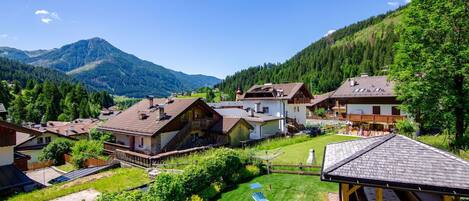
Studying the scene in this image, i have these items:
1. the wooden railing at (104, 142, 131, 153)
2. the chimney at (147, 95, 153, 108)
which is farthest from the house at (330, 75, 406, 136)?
the wooden railing at (104, 142, 131, 153)

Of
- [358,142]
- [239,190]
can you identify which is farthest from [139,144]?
[358,142]

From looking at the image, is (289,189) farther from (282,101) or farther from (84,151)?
(282,101)

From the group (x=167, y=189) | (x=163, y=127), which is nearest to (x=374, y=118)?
(x=163, y=127)

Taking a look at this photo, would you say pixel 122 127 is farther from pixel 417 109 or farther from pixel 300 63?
pixel 300 63

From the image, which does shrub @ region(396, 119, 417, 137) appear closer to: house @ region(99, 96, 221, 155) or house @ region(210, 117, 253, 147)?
house @ region(210, 117, 253, 147)

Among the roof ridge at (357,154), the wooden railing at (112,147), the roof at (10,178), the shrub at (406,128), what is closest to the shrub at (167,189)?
the roof ridge at (357,154)

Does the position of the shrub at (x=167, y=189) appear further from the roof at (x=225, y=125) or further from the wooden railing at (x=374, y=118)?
the wooden railing at (x=374, y=118)
